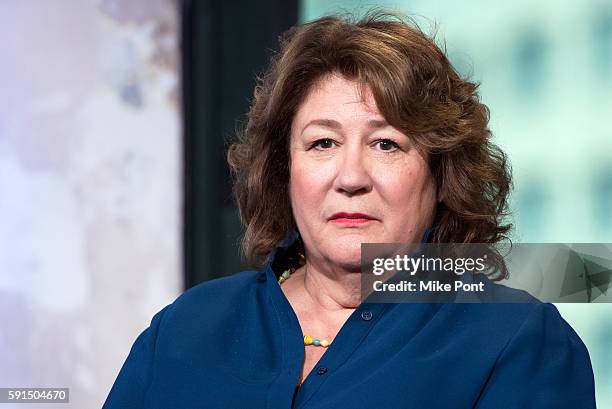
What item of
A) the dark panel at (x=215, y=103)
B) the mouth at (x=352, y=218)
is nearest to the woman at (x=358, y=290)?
the mouth at (x=352, y=218)

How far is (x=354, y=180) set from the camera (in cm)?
177

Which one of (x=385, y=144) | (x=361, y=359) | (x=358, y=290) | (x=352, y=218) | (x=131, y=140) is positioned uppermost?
(x=131, y=140)

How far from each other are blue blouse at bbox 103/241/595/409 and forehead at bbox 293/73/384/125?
34 cm

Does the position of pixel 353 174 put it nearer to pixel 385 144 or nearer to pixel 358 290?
pixel 385 144

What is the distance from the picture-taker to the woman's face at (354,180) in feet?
5.87

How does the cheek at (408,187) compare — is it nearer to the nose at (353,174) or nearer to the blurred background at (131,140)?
the nose at (353,174)

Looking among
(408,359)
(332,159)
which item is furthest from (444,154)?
(408,359)

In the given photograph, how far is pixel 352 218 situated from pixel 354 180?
2.9 inches

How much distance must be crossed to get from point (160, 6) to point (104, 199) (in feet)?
2.01

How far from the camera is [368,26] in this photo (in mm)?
1938

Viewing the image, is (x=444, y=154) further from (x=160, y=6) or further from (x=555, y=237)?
(x=160, y=6)

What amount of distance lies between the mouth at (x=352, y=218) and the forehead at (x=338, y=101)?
0.58 feet

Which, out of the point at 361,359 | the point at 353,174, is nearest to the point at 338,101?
the point at 353,174

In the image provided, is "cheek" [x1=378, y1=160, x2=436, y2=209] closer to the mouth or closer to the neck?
the mouth
